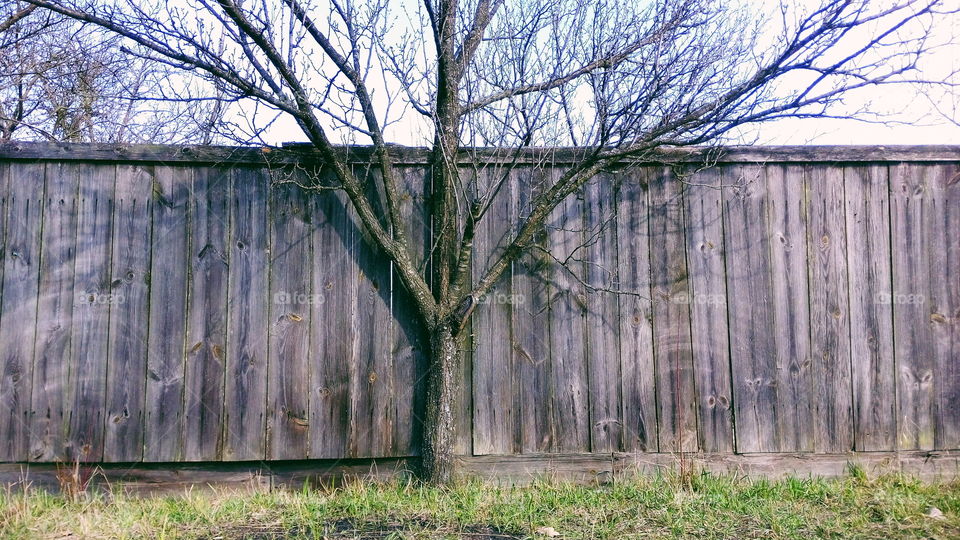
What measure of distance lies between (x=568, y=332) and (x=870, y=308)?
199 cm

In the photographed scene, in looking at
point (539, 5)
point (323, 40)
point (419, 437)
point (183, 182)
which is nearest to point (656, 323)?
point (419, 437)

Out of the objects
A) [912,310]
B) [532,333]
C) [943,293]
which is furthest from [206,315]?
[943,293]

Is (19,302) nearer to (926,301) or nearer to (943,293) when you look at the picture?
(926,301)

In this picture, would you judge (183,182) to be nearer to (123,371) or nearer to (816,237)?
(123,371)

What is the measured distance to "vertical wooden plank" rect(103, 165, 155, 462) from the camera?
424 centimetres

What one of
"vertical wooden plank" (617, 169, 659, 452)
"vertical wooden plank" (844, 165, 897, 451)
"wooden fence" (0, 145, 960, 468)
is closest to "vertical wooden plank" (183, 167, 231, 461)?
"wooden fence" (0, 145, 960, 468)

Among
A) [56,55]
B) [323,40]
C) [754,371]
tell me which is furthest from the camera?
[56,55]

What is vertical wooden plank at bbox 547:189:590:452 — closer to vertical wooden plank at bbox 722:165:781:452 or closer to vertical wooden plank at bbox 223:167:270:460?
vertical wooden plank at bbox 722:165:781:452

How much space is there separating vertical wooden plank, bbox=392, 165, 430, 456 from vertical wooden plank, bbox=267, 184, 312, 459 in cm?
55

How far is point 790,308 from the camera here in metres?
4.56

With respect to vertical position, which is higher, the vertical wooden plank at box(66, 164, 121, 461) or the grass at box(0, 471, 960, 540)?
the vertical wooden plank at box(66, 164, 121, 461)

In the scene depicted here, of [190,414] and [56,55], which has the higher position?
[56,55]

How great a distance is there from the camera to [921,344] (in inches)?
181

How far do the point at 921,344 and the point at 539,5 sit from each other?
3.27 metres
